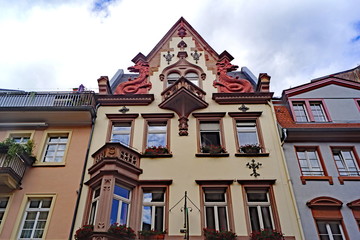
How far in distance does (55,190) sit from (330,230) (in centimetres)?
1124

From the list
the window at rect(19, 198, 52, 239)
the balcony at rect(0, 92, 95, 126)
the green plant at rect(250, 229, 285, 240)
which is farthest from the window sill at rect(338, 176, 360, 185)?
the window at rect(19, 198, 52, 239)

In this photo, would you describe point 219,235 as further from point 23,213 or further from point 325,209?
point 23,213

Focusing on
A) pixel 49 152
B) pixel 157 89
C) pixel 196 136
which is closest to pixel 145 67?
pixel 157 89

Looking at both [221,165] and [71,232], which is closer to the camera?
[71,232]

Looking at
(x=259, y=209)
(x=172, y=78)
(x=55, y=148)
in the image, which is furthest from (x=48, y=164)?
(x=259, y=209)

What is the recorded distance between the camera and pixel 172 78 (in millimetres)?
17094

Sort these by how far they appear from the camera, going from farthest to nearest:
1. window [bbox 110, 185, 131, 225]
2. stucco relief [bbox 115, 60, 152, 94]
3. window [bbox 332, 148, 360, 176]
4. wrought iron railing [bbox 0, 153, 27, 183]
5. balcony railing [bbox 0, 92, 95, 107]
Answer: stucco relief [bbox 115, 60, 152, 94]
balcony railing [bbox 0, 92, 95, 107]
window [bbox 332, 148, 360, 176]
wrought iron railing [bbox 0, 153, 27, 183]
window [bbox 110, 185, 131, 225]

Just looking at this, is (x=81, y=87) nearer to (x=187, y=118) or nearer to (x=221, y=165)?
(x=187, y=118)

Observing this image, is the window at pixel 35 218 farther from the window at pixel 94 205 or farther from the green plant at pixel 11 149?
the green plant at pixel 11 149

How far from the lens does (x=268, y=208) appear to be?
12.0 m

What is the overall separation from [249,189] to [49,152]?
31.0 ft

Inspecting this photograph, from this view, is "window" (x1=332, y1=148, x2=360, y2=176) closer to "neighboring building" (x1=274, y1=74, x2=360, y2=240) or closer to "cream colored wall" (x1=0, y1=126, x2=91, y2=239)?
"neighboring building" (x1=274, y1=74, x2=360, y2=240)

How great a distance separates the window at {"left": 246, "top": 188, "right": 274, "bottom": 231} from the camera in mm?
11508

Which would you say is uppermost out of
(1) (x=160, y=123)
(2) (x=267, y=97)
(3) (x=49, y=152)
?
→ (2) (x=267, y=97)
